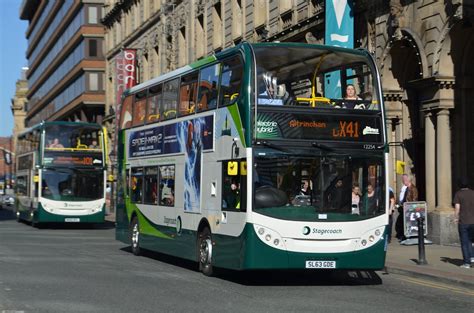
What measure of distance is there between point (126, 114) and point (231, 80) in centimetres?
707

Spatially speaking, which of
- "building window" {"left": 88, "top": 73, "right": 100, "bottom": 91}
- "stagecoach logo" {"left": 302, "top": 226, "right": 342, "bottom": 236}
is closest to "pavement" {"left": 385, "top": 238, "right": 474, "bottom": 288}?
"stagecoach logo" {"left": 302, "top": 226, "right": 342, "bottom": 236}

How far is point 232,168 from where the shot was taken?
47.0 ft

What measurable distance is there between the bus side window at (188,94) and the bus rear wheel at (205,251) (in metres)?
2.39

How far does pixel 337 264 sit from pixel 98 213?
20.8 meters

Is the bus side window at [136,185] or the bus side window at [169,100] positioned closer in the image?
the bus side window at [169,100]

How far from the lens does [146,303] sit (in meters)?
11.8

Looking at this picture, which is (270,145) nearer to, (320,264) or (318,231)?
(318,231)

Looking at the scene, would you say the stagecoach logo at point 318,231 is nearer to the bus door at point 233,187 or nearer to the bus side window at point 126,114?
the bus door at point 233,187

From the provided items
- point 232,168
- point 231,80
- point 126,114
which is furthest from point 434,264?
point 126,114

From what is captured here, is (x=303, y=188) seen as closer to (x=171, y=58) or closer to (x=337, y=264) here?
(x=337, y=264)

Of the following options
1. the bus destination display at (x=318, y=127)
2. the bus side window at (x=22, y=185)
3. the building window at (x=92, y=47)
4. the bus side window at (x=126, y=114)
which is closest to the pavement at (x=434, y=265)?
the bus destination display at (x=318, y=127)

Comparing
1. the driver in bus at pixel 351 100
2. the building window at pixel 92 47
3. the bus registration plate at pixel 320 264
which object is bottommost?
the bus registration plate at pixel 320 264

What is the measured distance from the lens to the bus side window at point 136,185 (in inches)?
→ 789

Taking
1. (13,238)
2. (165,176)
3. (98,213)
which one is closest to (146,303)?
(165,176)
